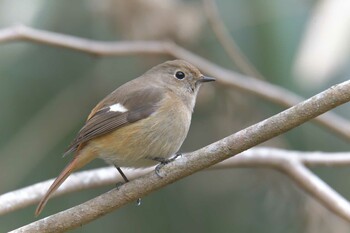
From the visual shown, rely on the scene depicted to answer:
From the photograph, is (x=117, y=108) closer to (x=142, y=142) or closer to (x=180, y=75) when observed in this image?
(x=142, y=142)

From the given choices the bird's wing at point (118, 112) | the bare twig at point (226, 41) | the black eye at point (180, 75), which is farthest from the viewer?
the bare twig at point (226, 41)

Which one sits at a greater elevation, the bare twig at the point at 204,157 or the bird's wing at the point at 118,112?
the bird's wing at the point at 118,112

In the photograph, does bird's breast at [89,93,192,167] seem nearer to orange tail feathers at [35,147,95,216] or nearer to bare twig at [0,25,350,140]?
orange tail feathers at [35,147,95,216]

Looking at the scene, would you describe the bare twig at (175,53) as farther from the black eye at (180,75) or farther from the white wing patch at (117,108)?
the white wing patch at (117,108)

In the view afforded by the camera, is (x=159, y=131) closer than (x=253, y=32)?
Yes

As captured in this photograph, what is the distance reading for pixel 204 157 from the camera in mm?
3102

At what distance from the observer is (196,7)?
219 inches

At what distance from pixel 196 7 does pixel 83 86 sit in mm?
1121

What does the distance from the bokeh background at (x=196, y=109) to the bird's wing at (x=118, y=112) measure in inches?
47.4

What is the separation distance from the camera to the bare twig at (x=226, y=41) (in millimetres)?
5000

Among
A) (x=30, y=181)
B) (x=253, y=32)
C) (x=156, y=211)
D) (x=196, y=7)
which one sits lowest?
(x=156, y=211)

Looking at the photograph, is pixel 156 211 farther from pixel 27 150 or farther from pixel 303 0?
pixel 303 0

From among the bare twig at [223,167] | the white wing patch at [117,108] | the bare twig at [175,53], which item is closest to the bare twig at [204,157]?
the white wing patch at [117,108]

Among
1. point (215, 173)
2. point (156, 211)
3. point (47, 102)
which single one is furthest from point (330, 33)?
point (47, 102)
